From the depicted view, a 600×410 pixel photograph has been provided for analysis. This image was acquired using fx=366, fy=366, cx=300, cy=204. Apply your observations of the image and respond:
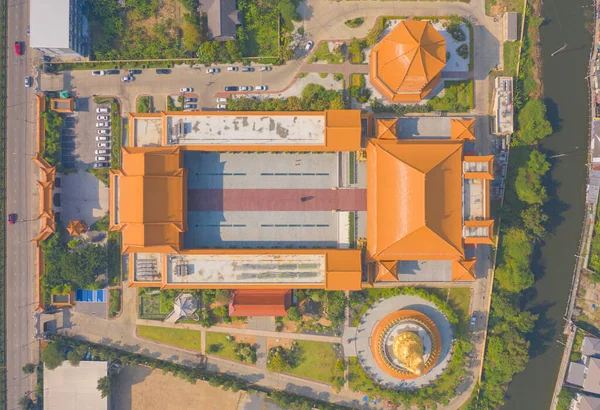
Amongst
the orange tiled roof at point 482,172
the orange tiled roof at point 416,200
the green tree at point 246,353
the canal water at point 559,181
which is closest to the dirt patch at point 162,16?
the orange tiled roof at point 416,200

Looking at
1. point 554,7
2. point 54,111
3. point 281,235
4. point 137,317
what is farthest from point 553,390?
point 54,111

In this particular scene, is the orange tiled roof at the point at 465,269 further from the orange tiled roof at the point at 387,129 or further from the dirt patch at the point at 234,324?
the dirt patch at the point at 234,324

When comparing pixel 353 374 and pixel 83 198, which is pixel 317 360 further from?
pixel 83 198

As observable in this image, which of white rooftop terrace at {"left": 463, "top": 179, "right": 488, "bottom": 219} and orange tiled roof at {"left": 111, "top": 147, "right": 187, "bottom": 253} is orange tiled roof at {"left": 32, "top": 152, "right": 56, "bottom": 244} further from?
white rooftop terrace at {"left": 463, "top": 179, "right": 488, "bottom": 219}

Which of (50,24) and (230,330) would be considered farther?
(230,330)

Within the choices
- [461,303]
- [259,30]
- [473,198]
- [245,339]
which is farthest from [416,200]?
[259,30]

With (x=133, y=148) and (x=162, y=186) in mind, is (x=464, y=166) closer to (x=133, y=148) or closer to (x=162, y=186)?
(x=162, y=186)
